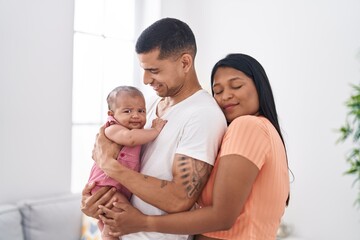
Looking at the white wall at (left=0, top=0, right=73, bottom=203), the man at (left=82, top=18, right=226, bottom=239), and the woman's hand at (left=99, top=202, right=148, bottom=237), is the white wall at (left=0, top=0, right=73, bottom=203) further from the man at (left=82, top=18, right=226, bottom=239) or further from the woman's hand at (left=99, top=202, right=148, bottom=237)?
the woman's hand at (left=99, top=202, right=148, bottom=237)

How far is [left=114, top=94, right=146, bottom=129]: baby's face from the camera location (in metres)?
1.51

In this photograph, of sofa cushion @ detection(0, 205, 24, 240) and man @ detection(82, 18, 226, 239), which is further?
sofa cushion @ detection(0, 205, 24, 240)

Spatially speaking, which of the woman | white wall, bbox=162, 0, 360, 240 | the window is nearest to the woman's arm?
the woman

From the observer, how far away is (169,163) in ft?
4.59

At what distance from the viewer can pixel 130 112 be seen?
5.00 feet

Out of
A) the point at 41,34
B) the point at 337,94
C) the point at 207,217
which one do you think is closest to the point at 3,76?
the point at 41,34

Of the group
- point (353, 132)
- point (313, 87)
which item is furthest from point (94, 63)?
point (353, 132)

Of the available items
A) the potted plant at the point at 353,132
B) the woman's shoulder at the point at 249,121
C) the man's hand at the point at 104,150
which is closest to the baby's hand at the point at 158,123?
the man's hand at the point at 104,150

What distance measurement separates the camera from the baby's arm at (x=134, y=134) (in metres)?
1.43

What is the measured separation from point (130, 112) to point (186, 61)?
25 centimetres

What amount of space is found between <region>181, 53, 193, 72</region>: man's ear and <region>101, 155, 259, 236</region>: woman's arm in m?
0.34

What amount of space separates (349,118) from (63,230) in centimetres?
183

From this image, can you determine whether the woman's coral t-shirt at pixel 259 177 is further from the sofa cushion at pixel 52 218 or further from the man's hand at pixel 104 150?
the sofa cushion at pixel 52 218

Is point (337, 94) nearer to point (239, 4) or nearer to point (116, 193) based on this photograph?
point (239, 4)
